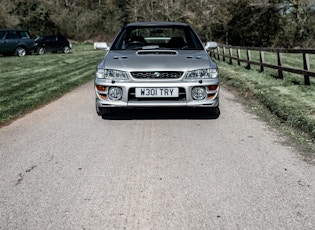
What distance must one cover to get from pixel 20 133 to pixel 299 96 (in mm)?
5378

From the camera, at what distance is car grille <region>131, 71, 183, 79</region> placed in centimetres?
548

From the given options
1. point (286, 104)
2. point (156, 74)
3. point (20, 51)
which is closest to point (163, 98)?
point (156, 74)

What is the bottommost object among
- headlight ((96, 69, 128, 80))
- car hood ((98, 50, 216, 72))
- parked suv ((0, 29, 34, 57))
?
headlight ((96, 69, 128, 80))

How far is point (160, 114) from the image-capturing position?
6.36 m

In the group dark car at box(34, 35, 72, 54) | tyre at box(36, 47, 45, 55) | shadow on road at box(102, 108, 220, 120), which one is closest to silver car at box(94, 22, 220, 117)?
shadow on road at box(102, 108, 220, 120)

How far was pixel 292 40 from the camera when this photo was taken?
3659 centimetres

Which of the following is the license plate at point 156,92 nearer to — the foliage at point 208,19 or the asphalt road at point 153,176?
the asphalt road at point 153,176

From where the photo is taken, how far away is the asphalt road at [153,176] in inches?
105

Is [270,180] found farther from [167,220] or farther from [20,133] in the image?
[20,133]

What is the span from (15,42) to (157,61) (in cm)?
2133

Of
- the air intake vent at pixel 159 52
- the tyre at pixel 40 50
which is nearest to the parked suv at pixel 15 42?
the tyre at pixel 40 50

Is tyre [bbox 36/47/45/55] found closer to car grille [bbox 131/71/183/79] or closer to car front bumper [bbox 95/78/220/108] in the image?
car front bumper [bbox 95/78/220/108]

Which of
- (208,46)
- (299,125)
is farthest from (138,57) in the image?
(299,125)

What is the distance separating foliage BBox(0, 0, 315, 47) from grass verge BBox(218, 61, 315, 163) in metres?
27.2
